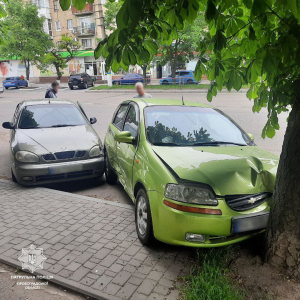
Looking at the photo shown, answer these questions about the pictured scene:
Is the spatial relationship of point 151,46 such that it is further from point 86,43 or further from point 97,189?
point 86,43

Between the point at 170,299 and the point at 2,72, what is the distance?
193ft

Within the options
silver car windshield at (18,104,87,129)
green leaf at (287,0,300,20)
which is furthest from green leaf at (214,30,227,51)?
silver car windshield at (18,104,87,129)

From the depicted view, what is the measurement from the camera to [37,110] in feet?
20.9

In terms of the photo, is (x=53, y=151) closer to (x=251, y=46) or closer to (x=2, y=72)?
(x=251, y=46)

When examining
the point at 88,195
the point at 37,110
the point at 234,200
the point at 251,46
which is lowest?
the point at 88,195

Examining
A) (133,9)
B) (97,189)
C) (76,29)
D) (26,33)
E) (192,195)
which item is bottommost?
(97,189)

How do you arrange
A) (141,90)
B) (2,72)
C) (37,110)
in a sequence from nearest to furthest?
(37,110), (141,90), (2,72)

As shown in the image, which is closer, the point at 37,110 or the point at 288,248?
the point at 288,248

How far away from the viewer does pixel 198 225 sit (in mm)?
2867

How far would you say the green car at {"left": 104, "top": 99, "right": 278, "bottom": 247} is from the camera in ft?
9.50

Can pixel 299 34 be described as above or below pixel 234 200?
above

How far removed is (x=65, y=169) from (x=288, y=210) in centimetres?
357

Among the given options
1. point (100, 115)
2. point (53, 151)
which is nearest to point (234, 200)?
point (53, 151)

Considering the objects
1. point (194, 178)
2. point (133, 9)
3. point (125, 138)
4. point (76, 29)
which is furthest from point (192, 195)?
point (76, 29)
